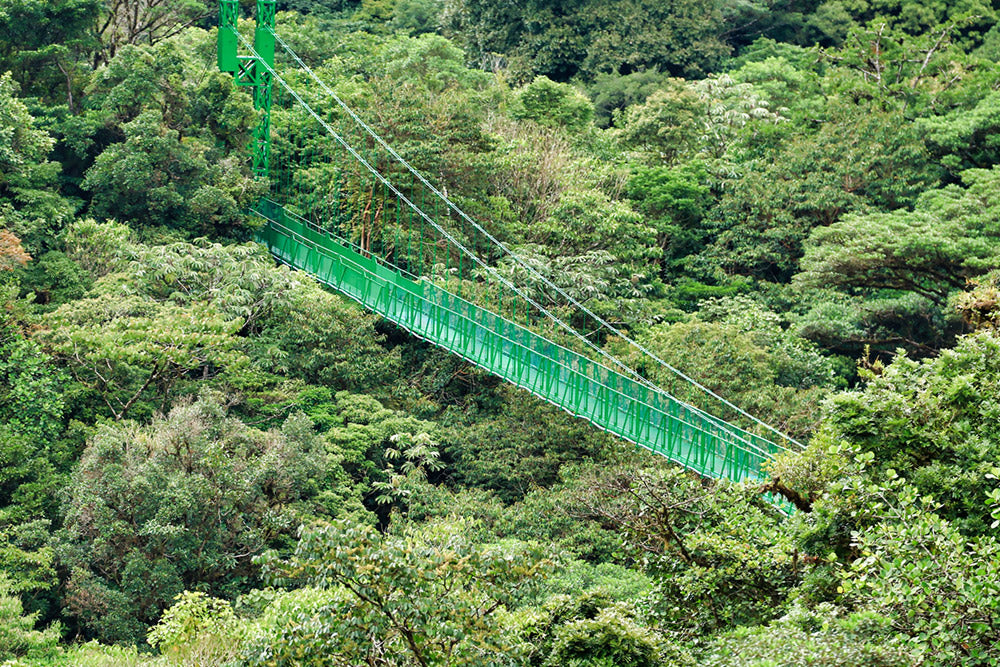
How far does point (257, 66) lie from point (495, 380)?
7288 mm

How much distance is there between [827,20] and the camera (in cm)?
3259

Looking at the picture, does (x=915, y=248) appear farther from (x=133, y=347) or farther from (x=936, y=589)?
(x=936, y=589)

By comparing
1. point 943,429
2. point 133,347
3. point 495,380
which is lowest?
point 495,380

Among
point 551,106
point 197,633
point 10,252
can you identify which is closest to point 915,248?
point 551,106

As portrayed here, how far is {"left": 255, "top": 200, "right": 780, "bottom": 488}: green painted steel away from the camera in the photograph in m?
13.9

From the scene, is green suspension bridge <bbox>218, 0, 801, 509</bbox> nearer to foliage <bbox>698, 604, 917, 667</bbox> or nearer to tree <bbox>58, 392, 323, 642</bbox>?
tree <bbox>58, 392, 323, 642</bbox>

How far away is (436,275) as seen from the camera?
58.4ft

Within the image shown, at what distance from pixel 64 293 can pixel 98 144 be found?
4390 mm

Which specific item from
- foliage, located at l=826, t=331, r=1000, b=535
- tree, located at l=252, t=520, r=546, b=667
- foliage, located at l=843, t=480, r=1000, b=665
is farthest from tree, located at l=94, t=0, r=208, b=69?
foliage, located at l=843, t=480, r=1000, b=665

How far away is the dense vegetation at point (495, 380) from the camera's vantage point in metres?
6.82

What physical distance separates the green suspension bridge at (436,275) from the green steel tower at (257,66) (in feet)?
0.08

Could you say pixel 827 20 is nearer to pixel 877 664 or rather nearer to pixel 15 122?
pixel 15 122

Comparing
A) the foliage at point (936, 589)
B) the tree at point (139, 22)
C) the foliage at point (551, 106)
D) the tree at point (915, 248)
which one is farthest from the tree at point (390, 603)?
the foliage at point (551, 106)

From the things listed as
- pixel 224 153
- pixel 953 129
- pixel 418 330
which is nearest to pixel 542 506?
pixel 418 330
